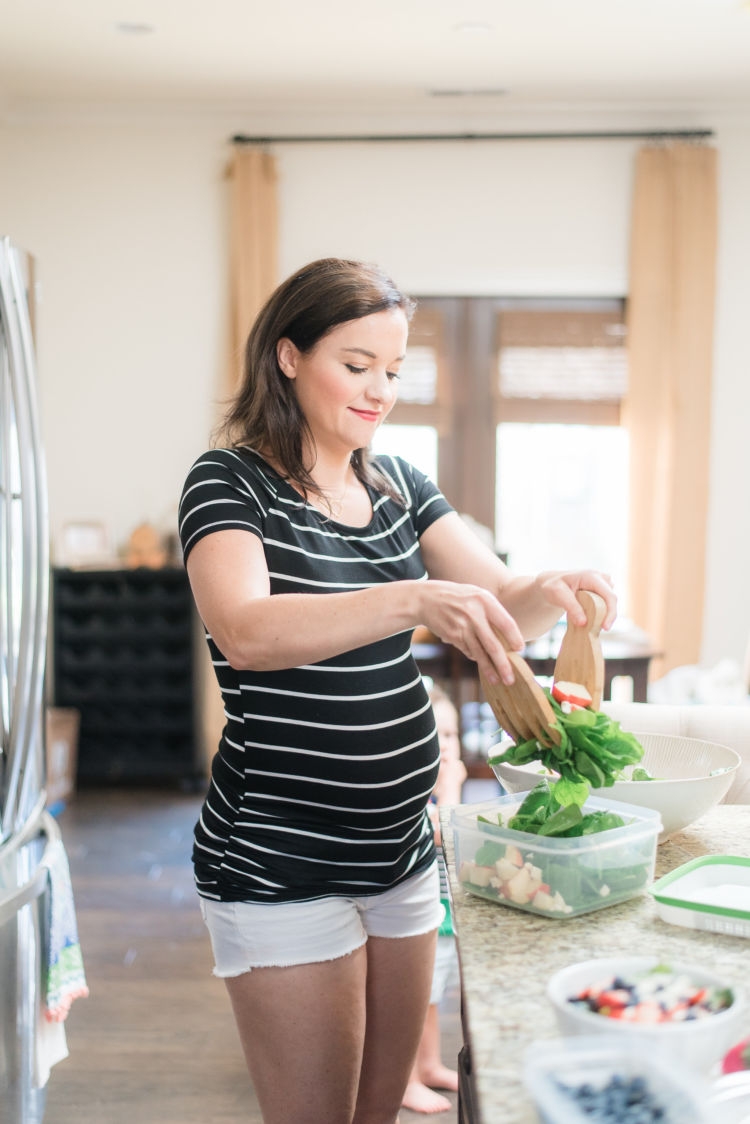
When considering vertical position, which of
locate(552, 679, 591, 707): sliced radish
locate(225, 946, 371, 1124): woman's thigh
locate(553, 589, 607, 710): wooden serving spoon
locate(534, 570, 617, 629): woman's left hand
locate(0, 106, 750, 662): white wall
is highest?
locate(0, 106, 750, 662): white wall

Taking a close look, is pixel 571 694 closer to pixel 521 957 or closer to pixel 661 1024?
pixel 521 957

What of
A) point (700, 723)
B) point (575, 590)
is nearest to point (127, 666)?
point (700, 723)

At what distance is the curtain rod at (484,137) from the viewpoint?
4996 mm

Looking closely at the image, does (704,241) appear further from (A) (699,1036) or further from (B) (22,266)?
(A) (699,1036)

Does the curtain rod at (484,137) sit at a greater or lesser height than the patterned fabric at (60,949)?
greater

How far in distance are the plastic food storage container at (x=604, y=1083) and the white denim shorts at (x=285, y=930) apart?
0.52 meters

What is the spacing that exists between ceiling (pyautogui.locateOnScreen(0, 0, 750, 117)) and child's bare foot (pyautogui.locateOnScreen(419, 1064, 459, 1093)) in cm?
350

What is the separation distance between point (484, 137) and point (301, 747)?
4412mm

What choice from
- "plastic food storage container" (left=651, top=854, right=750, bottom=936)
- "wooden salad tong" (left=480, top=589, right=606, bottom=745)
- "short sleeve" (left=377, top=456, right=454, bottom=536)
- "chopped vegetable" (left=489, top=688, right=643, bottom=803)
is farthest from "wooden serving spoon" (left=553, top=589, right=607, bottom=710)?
"short sleeve" (left=377, top=456, right=454, bottom=536)

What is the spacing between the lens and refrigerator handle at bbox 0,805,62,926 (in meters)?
1.93

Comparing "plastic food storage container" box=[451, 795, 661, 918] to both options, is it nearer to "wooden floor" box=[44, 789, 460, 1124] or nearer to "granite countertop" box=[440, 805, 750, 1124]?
"granite countertop" box=[440, 805, 750, 1124]

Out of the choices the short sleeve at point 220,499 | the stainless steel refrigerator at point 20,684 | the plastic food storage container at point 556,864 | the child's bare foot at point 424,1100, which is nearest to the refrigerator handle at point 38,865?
the stainless steel refrigerator at point 20,684

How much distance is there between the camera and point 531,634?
1.55m

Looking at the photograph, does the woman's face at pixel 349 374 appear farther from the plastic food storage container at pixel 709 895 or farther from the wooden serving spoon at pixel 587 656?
the plastic food storage container at pixel 709 895
